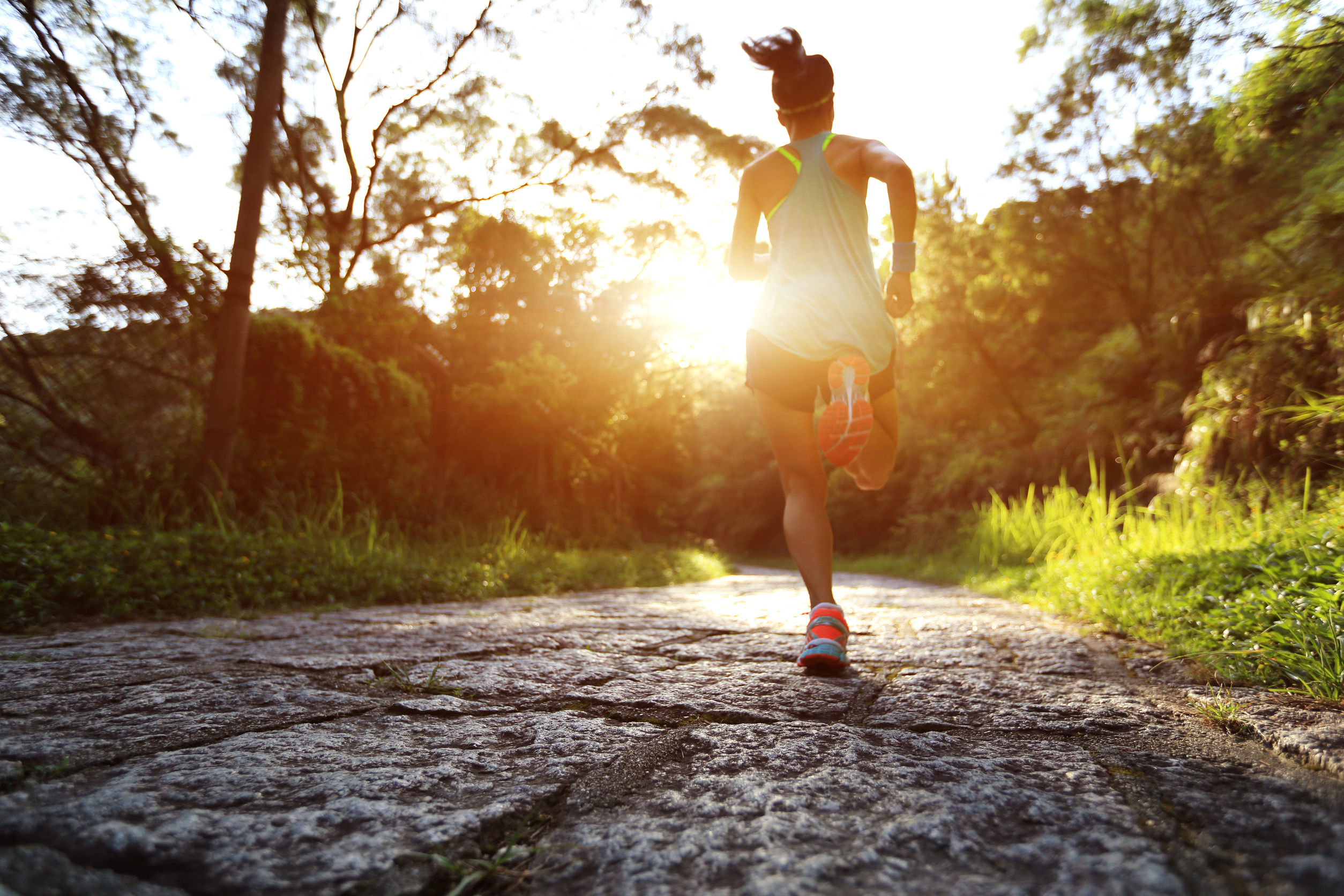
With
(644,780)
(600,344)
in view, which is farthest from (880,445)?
(600,344)

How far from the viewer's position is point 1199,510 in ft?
13.9

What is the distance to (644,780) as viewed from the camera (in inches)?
44.3

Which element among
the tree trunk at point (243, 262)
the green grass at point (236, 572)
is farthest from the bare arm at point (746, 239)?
the tree trunk at point (243, 262)

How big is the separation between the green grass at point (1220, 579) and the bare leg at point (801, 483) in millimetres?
1098

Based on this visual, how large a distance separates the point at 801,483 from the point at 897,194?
1.04 m

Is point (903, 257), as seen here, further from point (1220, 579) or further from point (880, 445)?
point (1220, 579)

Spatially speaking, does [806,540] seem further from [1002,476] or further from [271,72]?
[1002,476]

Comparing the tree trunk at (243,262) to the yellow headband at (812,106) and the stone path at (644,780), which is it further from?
the yellow headband at (812,106)

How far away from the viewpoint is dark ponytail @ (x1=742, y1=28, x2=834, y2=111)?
2.45 meters

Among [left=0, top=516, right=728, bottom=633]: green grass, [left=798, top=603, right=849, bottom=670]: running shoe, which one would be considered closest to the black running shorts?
[left=798, top=603, right=849, bottom=670]: running shoe

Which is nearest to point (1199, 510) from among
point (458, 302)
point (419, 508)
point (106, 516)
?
point (106, 516)

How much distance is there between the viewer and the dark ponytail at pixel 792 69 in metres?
2.45

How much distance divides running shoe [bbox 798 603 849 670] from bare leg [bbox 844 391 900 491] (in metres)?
0.61

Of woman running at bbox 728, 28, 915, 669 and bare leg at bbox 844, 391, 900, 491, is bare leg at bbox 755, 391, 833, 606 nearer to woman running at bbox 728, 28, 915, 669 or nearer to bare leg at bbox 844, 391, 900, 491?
woman running at bbox 728, 28, 915, 669
